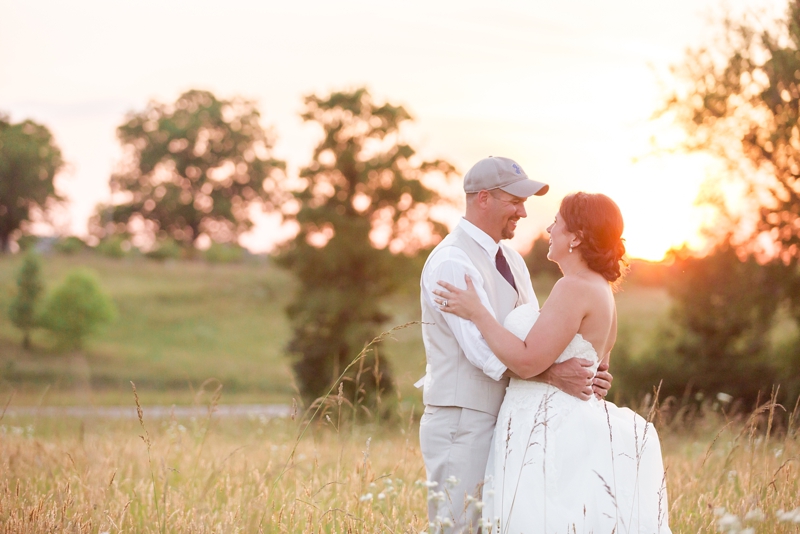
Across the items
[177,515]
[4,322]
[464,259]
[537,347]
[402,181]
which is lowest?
[4,322]

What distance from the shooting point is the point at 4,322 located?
39562 mm

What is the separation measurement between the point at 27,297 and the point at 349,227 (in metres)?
19.6

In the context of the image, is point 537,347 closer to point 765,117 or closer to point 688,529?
point 688,529

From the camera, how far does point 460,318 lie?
142 inches

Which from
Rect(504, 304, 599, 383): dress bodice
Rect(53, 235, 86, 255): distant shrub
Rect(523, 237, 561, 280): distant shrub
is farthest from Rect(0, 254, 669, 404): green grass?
Rect(504, 304, 599, 383): dress bodice

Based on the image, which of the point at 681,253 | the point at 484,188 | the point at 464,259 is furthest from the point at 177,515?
the point at 681,253

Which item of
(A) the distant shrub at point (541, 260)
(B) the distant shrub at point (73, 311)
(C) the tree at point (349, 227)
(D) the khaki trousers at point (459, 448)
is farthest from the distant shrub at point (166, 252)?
(D) the khaki trousers at point (459, 448)

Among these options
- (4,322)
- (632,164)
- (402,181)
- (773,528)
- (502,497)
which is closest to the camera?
(502,497)

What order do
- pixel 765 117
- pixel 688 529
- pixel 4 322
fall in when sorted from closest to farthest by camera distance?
1. pixel 688 529
2. pixel 765 117
3. pixel 4 322

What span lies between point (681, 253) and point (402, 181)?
9.38m

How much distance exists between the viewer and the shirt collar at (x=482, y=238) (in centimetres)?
Answer: 393

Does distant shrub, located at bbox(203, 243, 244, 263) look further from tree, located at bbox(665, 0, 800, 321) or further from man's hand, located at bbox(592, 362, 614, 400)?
man's hand, located at bbox(592, 362, 614, 400)

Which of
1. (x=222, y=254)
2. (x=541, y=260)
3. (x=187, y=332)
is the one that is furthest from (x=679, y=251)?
(x=222, y=254)

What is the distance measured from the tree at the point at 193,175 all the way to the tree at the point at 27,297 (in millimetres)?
24072
